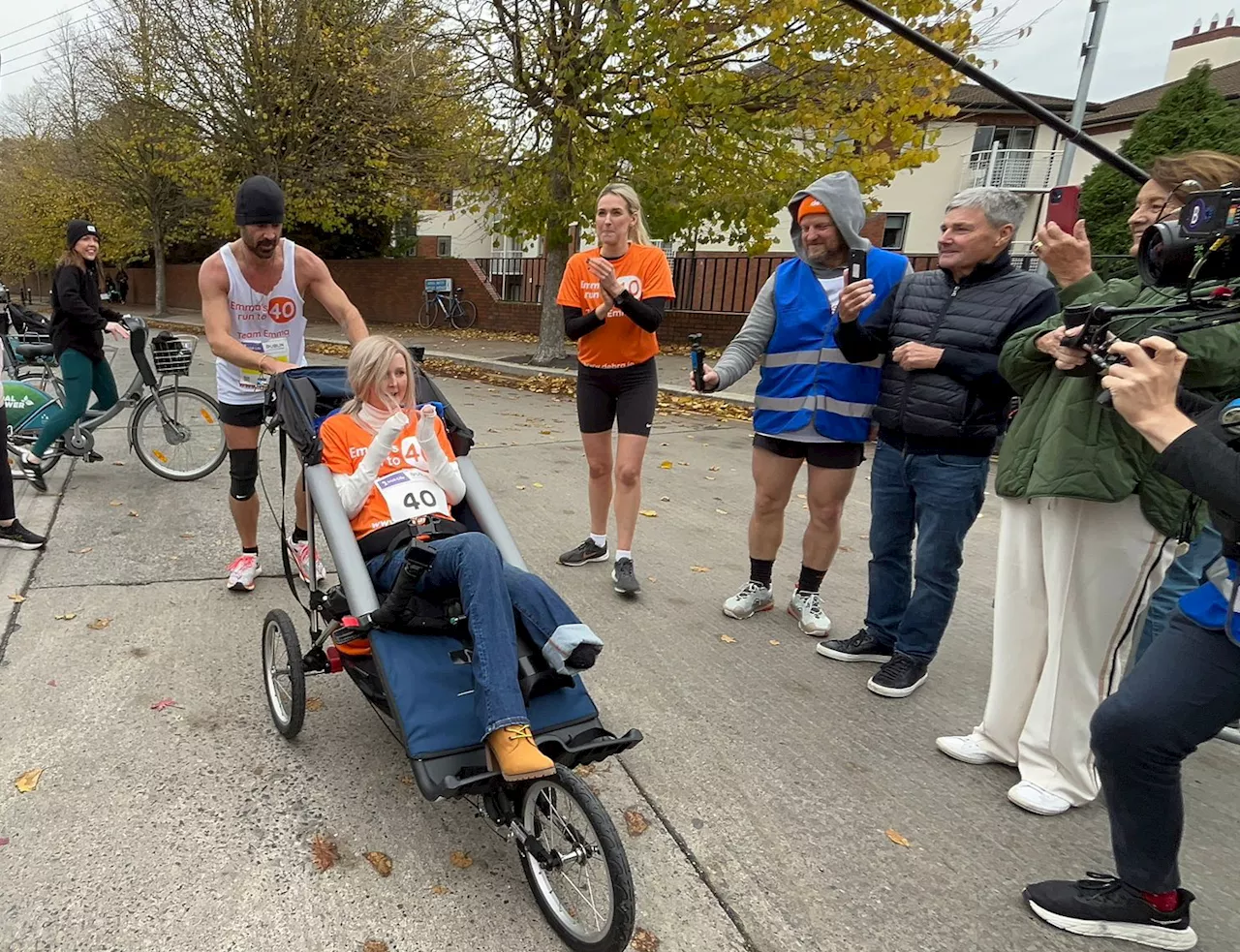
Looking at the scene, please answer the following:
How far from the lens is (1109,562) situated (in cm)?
248

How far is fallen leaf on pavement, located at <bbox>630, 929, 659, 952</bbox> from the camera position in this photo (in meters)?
2.07

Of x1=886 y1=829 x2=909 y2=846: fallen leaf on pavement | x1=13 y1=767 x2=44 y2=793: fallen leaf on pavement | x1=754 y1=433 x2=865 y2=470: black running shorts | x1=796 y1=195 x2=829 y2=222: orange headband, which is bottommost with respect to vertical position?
x1=13 y1=767 x2=44 y2=793: fallen leaf on pavement

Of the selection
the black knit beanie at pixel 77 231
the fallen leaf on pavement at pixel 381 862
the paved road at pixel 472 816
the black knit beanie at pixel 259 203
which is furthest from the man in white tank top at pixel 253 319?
the black knit beanie at pixel 77 231

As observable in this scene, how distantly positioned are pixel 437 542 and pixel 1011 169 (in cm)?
3469

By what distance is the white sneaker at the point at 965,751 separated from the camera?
2.94m

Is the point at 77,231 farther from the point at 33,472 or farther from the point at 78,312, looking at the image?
the point at 33,472

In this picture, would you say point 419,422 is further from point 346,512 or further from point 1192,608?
point 1192,608

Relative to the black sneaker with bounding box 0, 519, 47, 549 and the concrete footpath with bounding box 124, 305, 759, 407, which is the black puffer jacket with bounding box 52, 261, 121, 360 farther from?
the concrete footpath with bounding box 124, 305, 759, 407

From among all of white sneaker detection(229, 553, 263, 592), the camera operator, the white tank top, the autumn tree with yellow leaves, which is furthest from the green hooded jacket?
the autumn tree with yellow leaves

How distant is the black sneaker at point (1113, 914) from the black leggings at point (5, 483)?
5.16 meters

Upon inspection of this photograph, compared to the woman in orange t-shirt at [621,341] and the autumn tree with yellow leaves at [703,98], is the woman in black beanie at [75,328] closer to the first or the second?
the woman in orange t-shirt at [621,341]

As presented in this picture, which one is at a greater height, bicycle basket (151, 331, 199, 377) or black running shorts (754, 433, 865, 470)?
black running shorts (754, 433, 865, 470)

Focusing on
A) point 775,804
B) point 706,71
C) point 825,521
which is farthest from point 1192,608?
point 706,71

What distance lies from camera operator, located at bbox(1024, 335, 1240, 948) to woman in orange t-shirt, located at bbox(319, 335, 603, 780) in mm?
1352
